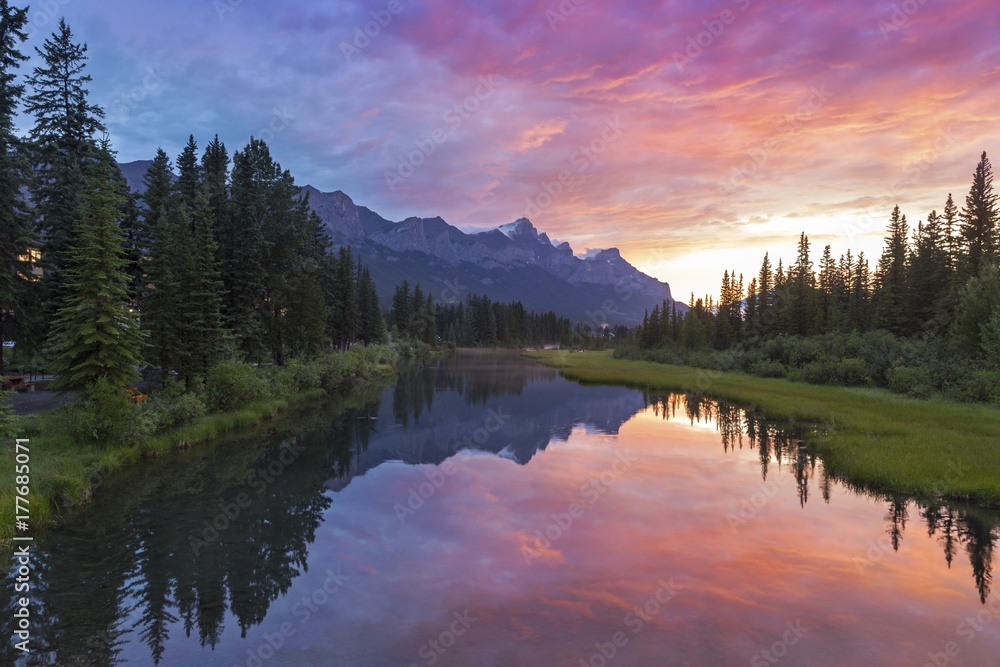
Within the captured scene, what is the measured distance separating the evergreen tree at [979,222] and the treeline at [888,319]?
13 centimetres

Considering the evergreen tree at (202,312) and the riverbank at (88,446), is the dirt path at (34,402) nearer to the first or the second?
the riverbank at (88,446)

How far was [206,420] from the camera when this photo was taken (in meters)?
31.6

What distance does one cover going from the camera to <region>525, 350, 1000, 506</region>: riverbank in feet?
69.7

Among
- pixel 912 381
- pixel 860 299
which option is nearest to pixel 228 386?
pixel 912 381

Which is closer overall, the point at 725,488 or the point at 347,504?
the point at 347,504

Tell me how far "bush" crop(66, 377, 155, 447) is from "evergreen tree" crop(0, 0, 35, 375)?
Result: 826 cm

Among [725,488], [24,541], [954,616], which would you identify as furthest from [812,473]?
[24,541]

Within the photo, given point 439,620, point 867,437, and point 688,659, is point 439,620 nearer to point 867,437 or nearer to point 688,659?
point 688,659

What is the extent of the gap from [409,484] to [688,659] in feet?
53.2

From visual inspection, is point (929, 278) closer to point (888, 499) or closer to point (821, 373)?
point (821, 373)

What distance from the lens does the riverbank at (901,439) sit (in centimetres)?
2125

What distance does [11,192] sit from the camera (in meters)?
27.6

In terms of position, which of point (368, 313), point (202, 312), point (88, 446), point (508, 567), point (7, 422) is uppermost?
point (368, 313)

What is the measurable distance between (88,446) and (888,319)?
92.8 metres
